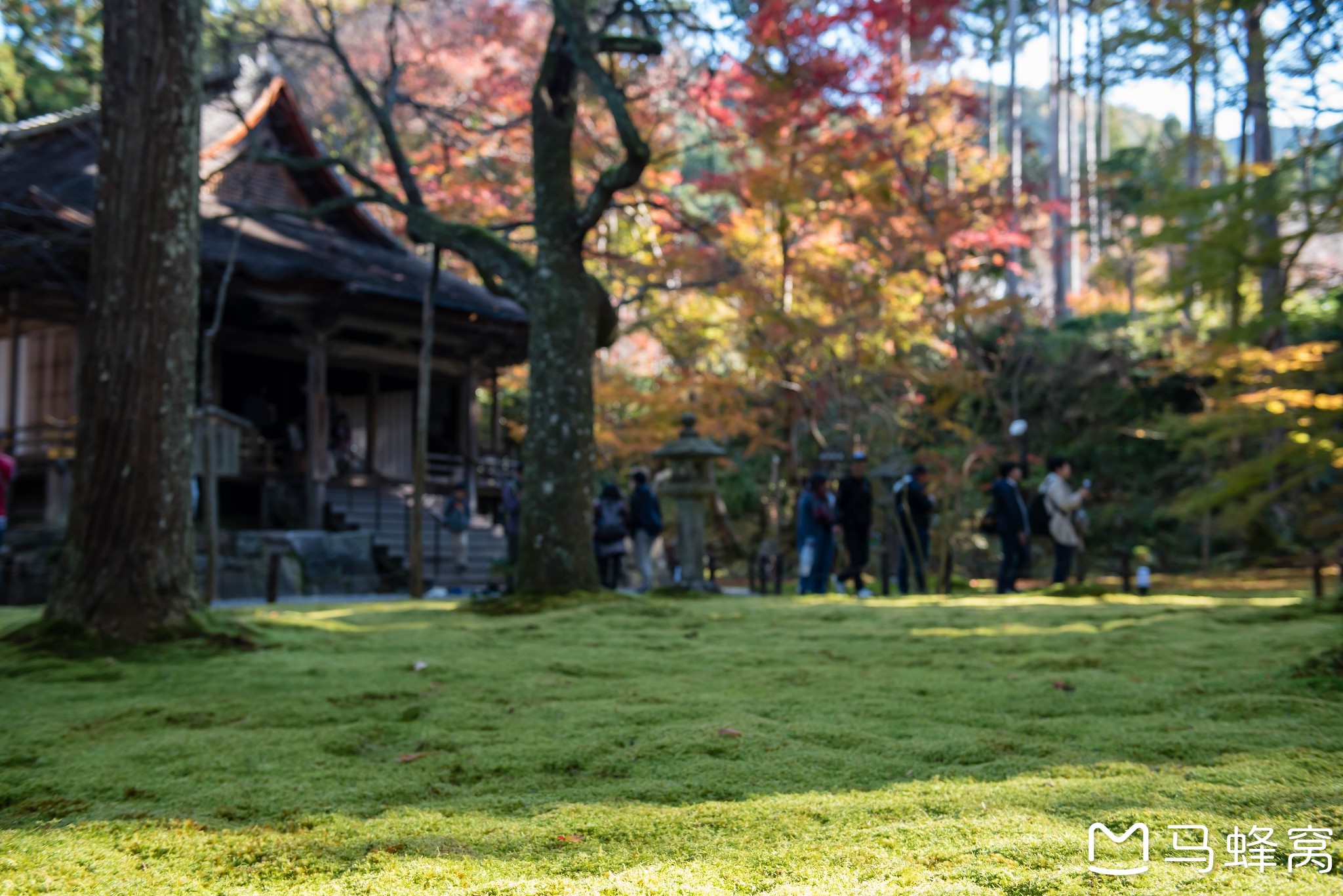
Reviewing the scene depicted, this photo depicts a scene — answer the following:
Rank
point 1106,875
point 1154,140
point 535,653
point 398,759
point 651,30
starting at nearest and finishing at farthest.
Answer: point 1106,875 < point 398,759 < point 535,653 < point 651,30 < point 1154,140

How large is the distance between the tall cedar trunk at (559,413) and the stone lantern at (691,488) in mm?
1802

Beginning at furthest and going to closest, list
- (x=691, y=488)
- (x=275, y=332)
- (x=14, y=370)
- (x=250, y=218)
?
1. (x=275, y=332)
2. (x=14, y=370)
3. (x=250, y=218)
4. (x=691, y=488)

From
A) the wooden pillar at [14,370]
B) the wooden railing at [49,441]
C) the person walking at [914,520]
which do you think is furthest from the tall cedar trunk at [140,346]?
the wooden pillar at [14,370]

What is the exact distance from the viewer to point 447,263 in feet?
75.1

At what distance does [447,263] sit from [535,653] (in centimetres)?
1825

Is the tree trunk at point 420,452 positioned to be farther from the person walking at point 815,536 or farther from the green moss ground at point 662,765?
the green moss ground at point 662,765

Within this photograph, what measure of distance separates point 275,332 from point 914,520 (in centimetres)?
1092

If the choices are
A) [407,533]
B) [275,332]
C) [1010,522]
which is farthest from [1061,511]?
[275,332]

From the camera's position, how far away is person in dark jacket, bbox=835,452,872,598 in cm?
1127

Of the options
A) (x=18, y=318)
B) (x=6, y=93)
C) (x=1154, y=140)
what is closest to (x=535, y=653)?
(x=18, y=318)

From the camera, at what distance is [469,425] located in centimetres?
1930

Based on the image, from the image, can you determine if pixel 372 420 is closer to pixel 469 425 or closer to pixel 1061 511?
pixel 469 425

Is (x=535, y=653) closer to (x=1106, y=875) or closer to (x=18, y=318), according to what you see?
(x=1106, y=875)

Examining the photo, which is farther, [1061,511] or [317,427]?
[317,427]
